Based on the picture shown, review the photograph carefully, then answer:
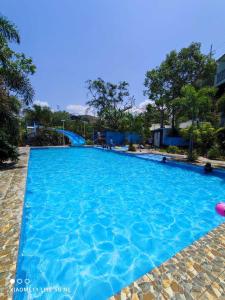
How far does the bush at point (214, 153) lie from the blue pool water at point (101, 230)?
5.79m

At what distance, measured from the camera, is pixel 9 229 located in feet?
9.66

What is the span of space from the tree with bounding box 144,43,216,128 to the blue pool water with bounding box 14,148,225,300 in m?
18.1

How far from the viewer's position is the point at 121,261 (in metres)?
3.17

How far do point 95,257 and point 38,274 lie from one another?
103cm

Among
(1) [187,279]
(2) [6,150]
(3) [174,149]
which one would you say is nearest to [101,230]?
(1) [187,279]

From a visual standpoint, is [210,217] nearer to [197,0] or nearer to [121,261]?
[121,261]

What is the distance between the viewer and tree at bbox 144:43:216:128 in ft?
73.4

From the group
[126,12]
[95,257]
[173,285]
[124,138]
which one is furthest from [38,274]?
[124,138]

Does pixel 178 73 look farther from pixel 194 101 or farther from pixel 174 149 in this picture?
pixel 194 101

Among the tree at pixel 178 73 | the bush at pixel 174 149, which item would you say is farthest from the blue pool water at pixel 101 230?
the tree at pixel 178 73

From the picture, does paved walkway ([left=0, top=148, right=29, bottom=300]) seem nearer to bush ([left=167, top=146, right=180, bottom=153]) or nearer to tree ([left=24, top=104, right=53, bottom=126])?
bush ([left=167, top=146, right=180, bottom=153])

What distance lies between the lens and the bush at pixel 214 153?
42.0 ft

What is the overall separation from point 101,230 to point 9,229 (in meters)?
2.07

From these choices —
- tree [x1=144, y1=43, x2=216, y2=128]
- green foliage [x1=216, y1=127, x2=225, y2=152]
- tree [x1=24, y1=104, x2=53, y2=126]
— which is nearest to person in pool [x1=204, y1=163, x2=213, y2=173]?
green foliage [x1=216, y1=127, x2=225, y2=152]
